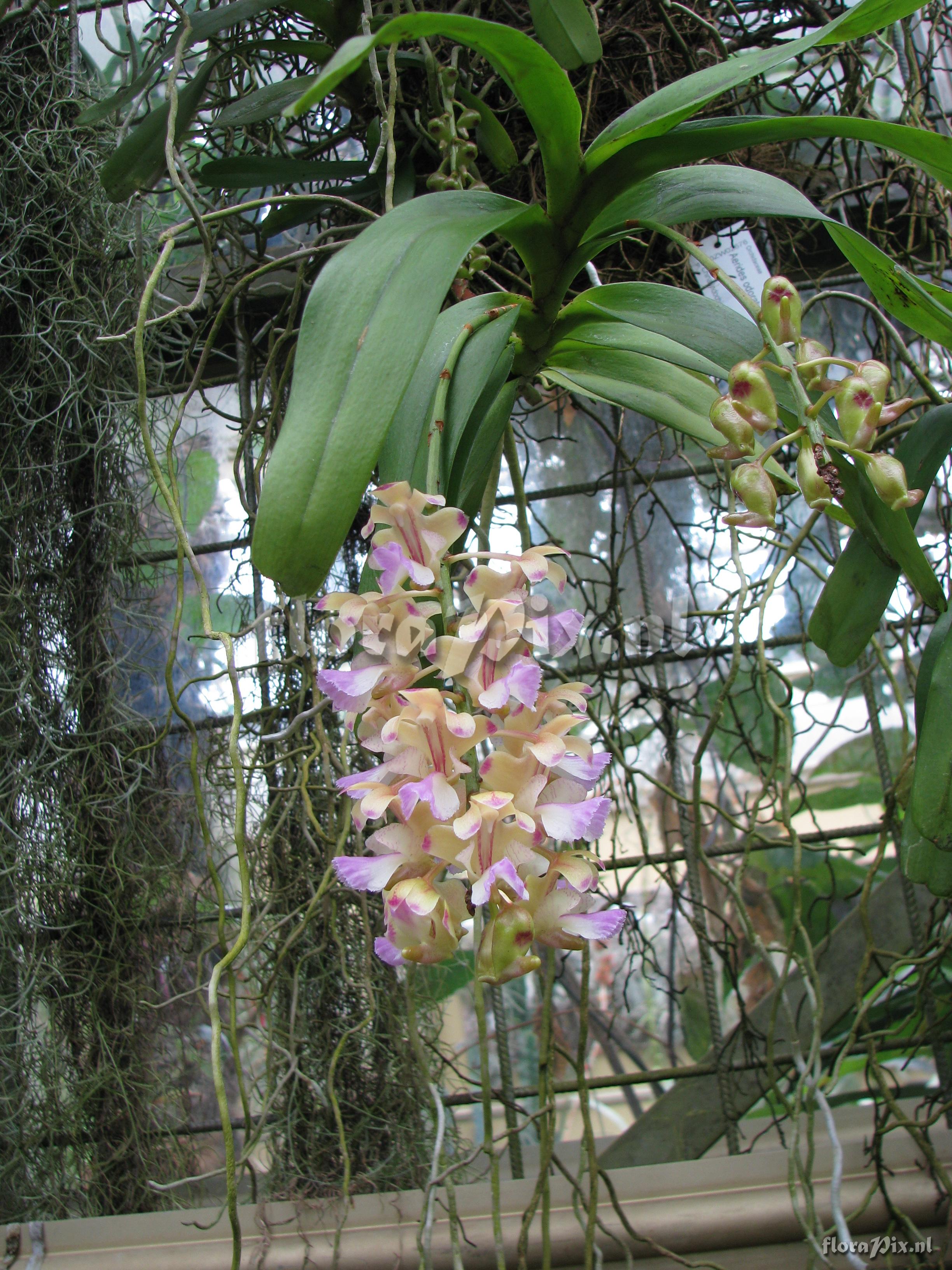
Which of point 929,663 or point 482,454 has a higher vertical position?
point 482,454

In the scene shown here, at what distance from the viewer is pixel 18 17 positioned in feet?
3.21

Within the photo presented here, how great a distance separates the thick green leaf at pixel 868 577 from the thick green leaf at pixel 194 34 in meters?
0.57

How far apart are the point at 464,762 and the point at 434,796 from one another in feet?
0.12

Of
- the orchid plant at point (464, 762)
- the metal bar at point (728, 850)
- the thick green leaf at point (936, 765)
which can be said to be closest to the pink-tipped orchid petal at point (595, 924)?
the orchid plant at point (464, 762)

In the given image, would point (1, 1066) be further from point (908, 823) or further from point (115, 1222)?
point (908, 823)

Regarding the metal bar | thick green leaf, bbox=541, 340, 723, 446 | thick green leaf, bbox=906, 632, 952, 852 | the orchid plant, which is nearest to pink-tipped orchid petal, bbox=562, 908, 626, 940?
the orchid plant

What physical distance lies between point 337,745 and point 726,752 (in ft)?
2.32

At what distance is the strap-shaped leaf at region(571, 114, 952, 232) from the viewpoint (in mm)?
441

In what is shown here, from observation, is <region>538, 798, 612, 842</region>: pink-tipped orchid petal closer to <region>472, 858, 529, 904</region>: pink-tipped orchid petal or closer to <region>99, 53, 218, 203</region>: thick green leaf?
<region>472, 858, 529, 904</region>: pink-tipped orchid petal

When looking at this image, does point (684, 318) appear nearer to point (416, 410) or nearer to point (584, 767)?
point (416, 410)

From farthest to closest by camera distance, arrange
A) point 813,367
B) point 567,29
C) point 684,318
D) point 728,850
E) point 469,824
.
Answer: point 728,850 → point 567,29 → point 684,318 → point 813,367 → point 469,824

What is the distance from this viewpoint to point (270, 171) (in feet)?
2.39

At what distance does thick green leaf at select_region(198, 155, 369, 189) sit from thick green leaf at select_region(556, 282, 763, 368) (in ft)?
1.01

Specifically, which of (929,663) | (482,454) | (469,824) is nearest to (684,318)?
(482,454)
